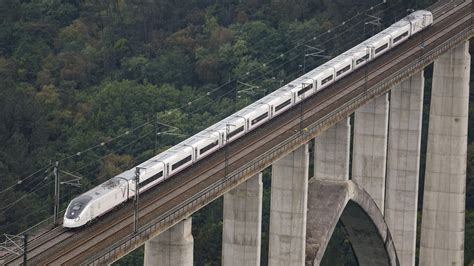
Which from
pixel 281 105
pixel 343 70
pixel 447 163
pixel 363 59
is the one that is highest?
pixel 363 59

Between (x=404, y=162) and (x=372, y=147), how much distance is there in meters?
5.88

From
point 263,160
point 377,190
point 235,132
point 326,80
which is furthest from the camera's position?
point 377,190

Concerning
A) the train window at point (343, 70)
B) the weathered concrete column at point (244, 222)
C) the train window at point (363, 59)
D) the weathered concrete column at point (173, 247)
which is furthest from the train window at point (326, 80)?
the weathered concrete column at point (173, 247)

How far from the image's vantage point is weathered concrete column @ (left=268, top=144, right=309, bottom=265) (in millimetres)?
137625

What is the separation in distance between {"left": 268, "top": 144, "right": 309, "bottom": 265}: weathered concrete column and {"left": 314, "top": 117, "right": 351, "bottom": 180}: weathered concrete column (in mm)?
10140

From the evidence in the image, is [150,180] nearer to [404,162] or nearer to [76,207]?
[76,207]

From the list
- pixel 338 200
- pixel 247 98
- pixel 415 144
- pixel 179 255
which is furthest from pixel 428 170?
pixel 179 255

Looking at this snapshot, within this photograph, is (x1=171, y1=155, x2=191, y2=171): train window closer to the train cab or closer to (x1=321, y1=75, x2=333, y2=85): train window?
the train cab

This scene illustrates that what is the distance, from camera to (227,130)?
446 ft

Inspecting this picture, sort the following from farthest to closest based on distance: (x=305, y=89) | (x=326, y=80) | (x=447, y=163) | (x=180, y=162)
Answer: (x=447, y=163) → (x=326, y=80) → (x=305, y=89) → (x=180, y=162)

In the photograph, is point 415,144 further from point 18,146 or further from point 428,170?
point 18,146

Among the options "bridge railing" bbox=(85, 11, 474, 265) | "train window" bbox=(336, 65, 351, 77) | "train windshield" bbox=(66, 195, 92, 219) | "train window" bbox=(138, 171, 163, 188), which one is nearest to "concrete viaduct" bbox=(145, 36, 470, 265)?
"bridge railing" bbox=(85, 11, 474, 265)

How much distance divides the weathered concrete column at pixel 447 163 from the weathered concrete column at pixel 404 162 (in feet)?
18.3

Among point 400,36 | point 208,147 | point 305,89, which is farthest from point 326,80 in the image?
point 208,147
